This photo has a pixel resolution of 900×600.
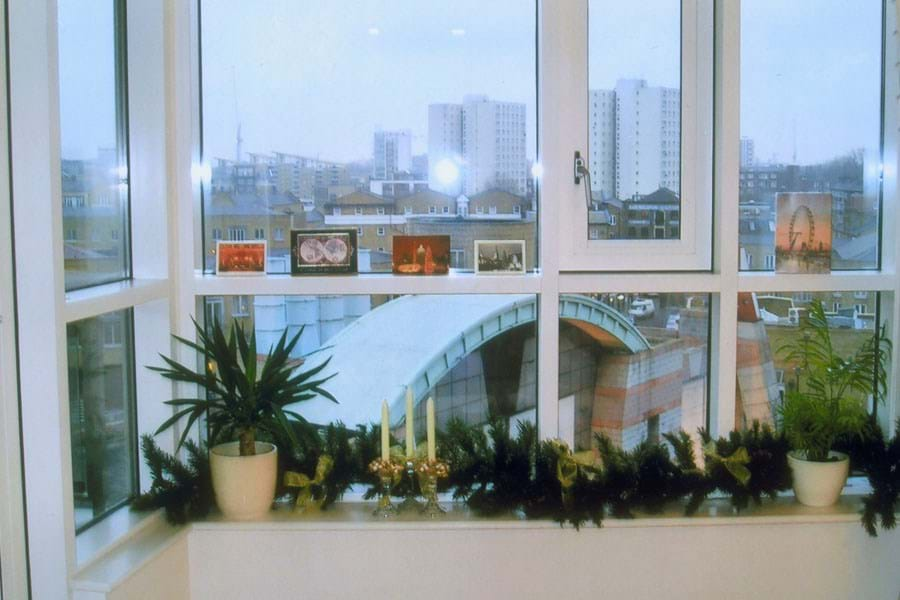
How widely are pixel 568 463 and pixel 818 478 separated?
0.75 meters

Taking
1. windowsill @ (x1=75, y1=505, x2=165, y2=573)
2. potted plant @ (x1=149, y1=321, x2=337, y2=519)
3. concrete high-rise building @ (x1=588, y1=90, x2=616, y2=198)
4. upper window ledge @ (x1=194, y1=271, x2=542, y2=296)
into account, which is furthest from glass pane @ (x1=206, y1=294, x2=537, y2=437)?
windowsill @ (x1=75, y1=505, x2=165, y2=573)

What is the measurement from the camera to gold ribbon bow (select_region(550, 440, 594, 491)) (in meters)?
2.95

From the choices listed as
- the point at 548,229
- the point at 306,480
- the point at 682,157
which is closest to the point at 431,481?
the point at 306,480

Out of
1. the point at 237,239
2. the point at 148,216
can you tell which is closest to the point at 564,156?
the point at 237,239

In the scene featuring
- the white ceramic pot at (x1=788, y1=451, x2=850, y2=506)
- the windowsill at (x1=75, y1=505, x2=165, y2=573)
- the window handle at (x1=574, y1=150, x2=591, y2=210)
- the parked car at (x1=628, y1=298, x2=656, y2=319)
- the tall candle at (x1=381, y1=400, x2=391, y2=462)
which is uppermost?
the window handle at (x1=574, y1=150, x2=591, y2=210)

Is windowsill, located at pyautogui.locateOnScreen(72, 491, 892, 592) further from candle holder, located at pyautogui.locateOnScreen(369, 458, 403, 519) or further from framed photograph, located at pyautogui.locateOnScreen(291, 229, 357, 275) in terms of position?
framed photograph, located at pyautogui.locateOnScreen(291, 229, 357, 275)

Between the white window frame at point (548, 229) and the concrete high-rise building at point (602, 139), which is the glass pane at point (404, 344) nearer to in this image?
the white window frame at point (548, 229)

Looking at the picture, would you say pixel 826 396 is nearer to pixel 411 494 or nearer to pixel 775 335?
pixel 775 335

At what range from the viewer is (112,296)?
2.67 meters

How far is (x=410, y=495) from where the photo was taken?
10.0 ft

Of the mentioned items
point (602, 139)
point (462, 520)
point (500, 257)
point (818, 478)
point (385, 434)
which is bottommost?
point (462, 520)

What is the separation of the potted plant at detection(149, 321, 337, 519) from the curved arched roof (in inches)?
9.6

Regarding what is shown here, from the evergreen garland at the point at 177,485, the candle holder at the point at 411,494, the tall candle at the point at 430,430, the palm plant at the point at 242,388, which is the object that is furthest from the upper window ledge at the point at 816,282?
the evergreen garland at the point at 177,485

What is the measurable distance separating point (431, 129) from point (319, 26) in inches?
18.4
